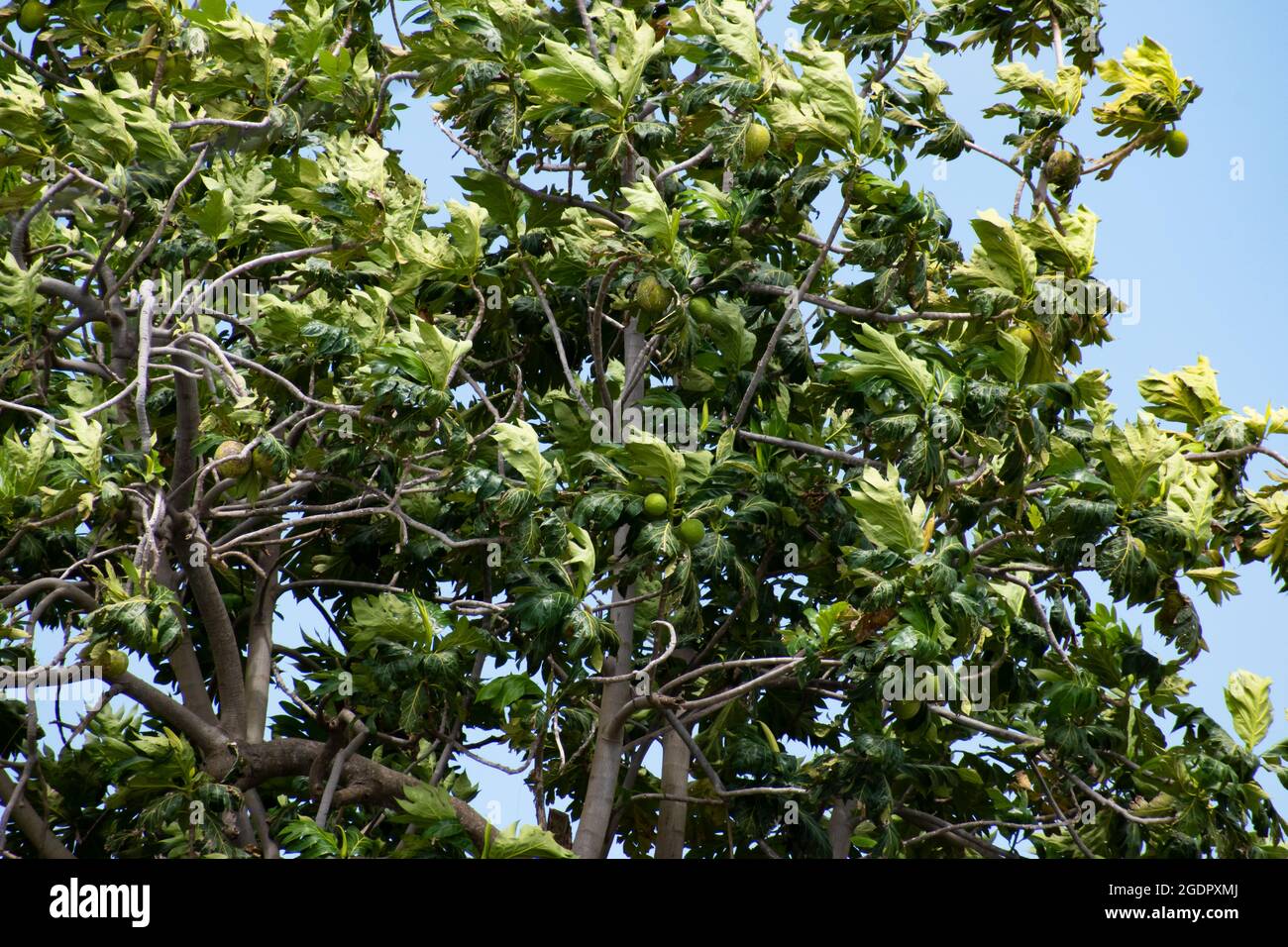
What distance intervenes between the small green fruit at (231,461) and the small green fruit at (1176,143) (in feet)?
15.0

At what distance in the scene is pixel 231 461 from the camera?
6438mm

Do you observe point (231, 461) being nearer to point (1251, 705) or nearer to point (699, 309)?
point (699, 309)

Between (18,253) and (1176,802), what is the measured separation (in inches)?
234

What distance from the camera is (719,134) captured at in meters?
6.95

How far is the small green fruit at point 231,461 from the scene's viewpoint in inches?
255

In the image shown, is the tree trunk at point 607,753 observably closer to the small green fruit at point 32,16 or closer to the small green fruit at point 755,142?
the small green fruit at point 755,142

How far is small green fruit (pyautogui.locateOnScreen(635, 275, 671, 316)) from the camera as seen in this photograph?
650 centimetres

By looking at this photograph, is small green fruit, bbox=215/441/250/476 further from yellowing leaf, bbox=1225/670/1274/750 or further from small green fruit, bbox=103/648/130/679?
yellowing leaf, bbox=1225/670/1274/750

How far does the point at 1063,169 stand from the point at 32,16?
5.82m

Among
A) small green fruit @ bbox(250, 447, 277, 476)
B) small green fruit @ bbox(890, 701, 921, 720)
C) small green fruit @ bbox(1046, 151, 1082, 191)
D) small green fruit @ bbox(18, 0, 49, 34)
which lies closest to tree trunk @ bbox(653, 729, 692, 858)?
small green fruit @ bbox(890, 701, 921, 720)

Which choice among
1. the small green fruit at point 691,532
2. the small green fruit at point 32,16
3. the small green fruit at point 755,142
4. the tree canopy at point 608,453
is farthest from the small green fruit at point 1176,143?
the small green fruit at point 32,16

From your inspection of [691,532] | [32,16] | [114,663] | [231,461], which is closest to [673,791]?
[691,532]
